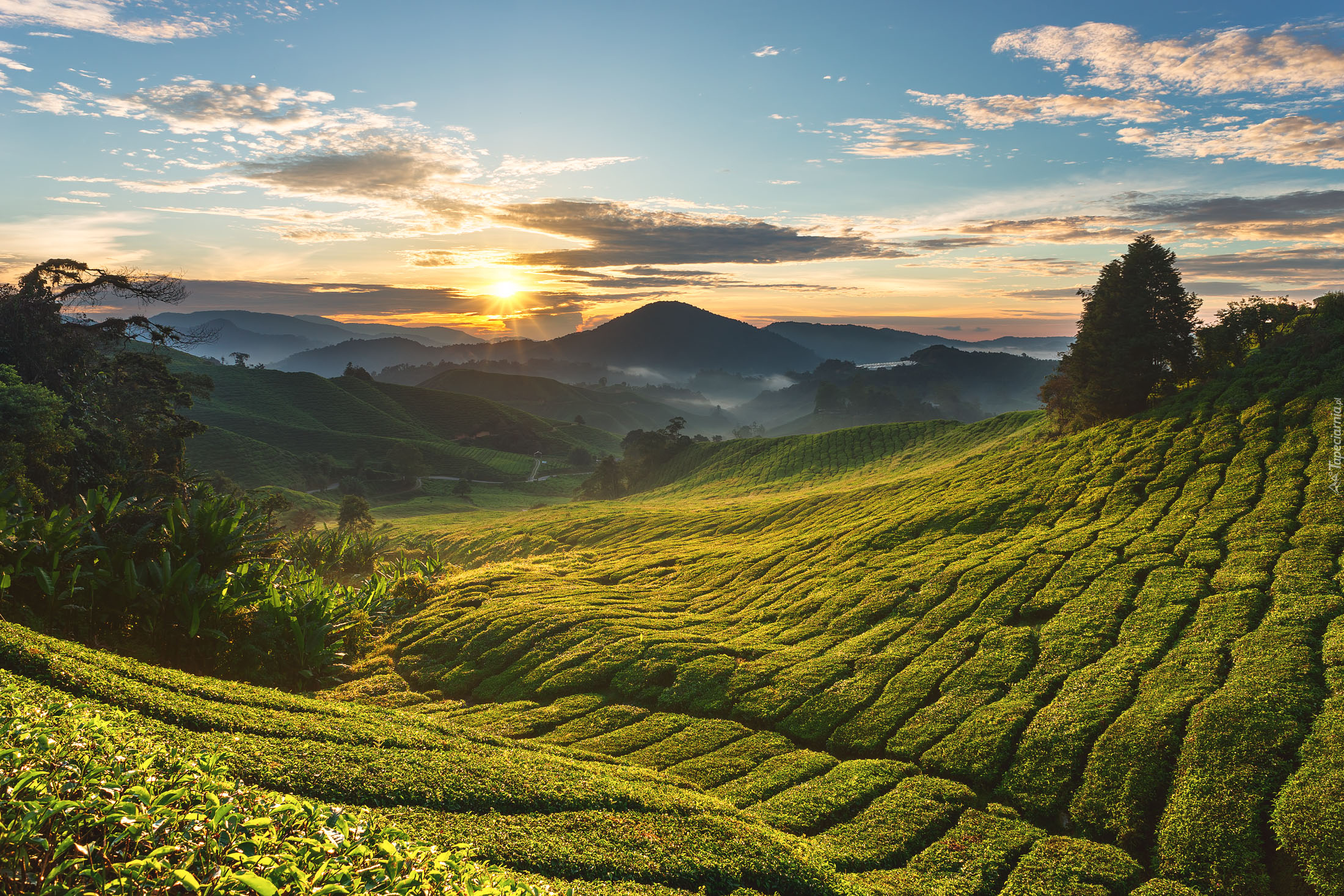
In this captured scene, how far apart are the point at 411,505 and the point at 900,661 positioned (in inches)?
3549

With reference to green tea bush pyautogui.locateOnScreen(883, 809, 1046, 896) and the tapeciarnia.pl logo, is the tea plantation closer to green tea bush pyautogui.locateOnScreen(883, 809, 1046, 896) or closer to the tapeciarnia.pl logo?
green tea bush pyautogui.locateOnScreen(883, 809, 1046, 896)

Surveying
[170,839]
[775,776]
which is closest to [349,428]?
[775,776]

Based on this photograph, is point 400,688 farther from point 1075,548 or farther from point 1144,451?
point 1144,451

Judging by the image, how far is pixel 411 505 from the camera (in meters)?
95.4

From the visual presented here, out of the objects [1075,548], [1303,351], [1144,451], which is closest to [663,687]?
[1075,548]

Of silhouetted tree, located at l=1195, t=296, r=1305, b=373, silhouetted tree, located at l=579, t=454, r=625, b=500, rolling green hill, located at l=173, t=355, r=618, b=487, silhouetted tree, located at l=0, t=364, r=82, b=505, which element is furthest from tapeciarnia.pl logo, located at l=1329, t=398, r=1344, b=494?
rolling green hill, located at l=173, t=355, r=618, b=487

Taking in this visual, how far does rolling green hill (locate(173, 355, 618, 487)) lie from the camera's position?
112 metres

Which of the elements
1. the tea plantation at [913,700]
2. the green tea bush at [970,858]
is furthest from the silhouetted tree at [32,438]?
the green tea bush at [970,858]

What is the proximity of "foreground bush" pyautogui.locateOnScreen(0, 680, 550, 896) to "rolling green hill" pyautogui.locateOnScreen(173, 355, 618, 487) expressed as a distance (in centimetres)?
11355

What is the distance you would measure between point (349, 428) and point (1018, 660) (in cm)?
16142

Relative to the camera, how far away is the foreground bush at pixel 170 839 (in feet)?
14.0

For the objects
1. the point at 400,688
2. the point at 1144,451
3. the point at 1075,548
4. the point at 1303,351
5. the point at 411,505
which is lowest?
the point at 411,505

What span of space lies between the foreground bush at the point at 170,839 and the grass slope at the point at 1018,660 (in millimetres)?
7272

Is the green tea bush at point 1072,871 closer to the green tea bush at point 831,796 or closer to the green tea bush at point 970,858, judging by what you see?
the green tea bush at point 970,858
